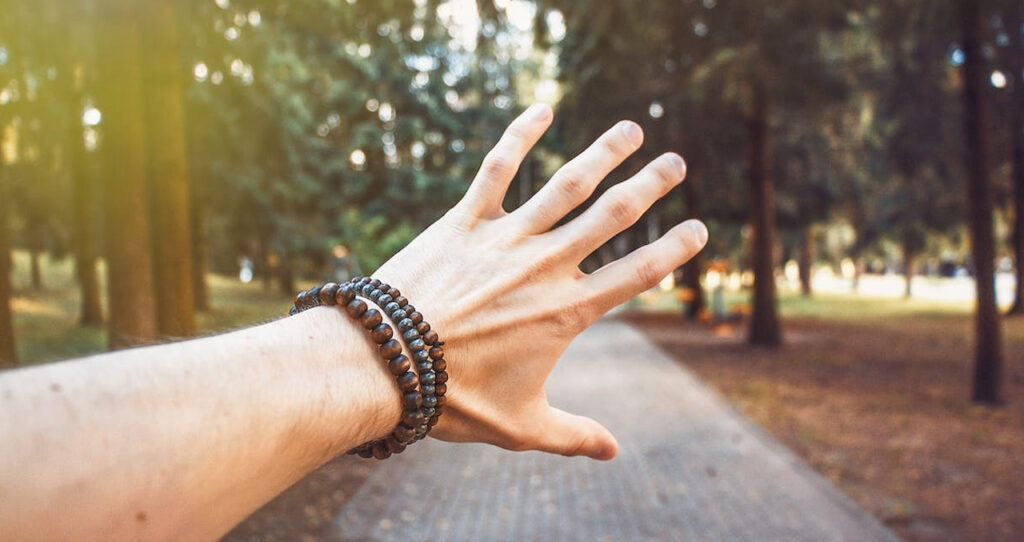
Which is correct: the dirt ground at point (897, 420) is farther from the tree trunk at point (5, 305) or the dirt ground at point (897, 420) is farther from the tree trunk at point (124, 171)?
the tree trunk at point (5, 305)

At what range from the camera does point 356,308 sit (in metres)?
1.30

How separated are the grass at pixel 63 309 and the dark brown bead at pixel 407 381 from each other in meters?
0.32

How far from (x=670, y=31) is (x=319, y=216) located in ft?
60.2

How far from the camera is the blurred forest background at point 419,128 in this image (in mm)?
6672

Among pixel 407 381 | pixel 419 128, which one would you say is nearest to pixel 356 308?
pixel 407 381

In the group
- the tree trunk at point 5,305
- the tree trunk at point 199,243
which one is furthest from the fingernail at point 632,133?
the tree trunk at point 199,243

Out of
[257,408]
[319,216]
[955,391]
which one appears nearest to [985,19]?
[955,391]

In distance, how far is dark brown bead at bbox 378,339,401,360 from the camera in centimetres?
129

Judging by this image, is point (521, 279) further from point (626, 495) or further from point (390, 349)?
point (626, 495)

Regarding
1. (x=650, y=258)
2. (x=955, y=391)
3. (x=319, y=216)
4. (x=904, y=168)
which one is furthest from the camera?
(x=319, y=216)

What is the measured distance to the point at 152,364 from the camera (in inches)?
41.3

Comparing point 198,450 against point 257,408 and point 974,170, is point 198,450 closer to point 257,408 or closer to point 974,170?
point 257,408

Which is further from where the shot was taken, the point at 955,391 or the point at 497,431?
the point at 955,391

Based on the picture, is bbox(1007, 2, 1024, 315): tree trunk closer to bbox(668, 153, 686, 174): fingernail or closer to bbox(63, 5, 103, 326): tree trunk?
bbox(668, 153, 686, 174): fingernail
